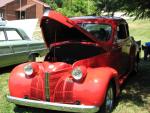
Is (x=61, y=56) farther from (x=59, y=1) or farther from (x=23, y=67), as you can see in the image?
(x=59, y=1)

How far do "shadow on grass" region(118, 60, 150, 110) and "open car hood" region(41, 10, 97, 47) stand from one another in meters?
1.56

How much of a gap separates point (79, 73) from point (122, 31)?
9.53 ft

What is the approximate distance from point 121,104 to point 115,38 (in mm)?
1423

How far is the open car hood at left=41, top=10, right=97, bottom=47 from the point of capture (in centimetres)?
642

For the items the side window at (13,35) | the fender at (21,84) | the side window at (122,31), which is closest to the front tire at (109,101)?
the fender at (21,84)

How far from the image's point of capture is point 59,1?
70.0 m

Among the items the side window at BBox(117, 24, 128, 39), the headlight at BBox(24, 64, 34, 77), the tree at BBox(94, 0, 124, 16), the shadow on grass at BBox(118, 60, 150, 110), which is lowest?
the shadow on grass at BBox(118, 60, 150, 110)

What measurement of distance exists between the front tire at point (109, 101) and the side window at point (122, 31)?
1.83m

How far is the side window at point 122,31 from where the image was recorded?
27.4 ft

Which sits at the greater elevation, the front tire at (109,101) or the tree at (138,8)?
the tree at (138,8)

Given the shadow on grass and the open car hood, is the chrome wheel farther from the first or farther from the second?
the open car hood

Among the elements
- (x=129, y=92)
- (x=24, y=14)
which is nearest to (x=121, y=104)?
(x=129, y=92)

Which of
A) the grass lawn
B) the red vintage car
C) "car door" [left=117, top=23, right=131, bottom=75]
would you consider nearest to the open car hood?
the red vintage car

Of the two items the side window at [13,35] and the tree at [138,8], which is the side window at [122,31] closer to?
the tree at [138,8]
